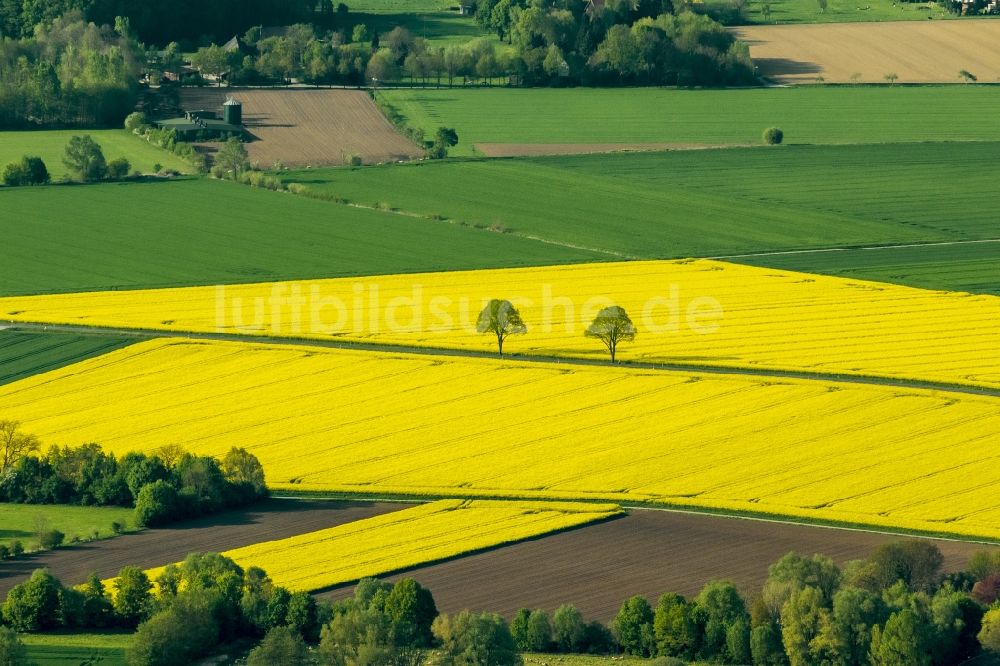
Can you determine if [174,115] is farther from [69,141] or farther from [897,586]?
[897,586]

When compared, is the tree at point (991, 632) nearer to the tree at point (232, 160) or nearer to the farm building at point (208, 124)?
the tree at point (232, 160)

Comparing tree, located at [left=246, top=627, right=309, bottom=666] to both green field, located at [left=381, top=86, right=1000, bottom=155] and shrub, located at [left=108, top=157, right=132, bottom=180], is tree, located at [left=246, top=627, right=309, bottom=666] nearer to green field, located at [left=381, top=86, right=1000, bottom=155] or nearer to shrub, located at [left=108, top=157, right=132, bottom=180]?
shrub, located at [left=108, top=157, right=132, bottom=180]

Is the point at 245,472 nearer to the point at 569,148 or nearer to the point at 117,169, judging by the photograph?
the point at 117,169

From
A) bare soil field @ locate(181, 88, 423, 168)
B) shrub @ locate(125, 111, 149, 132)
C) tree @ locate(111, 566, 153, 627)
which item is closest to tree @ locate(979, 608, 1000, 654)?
tree @ locate(111, 566, 153, 627)

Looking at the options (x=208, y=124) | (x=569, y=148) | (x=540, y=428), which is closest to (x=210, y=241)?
(x=208, y=124)

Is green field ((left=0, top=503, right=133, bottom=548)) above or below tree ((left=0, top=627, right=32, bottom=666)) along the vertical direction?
below

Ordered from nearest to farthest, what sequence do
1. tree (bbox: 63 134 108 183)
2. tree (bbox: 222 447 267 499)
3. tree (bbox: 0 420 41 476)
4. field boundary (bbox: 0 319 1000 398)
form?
tree (bbox: 222 447 267 499)
tree (bbox: 0 420 41 476)
field boundary (bbox: 0 319 1000 398)
tree (bbox: 63 134 108 183)

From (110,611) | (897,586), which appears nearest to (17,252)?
(110,611)

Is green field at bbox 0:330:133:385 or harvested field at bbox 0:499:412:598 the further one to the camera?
green field at bbox 0:330:133:385
